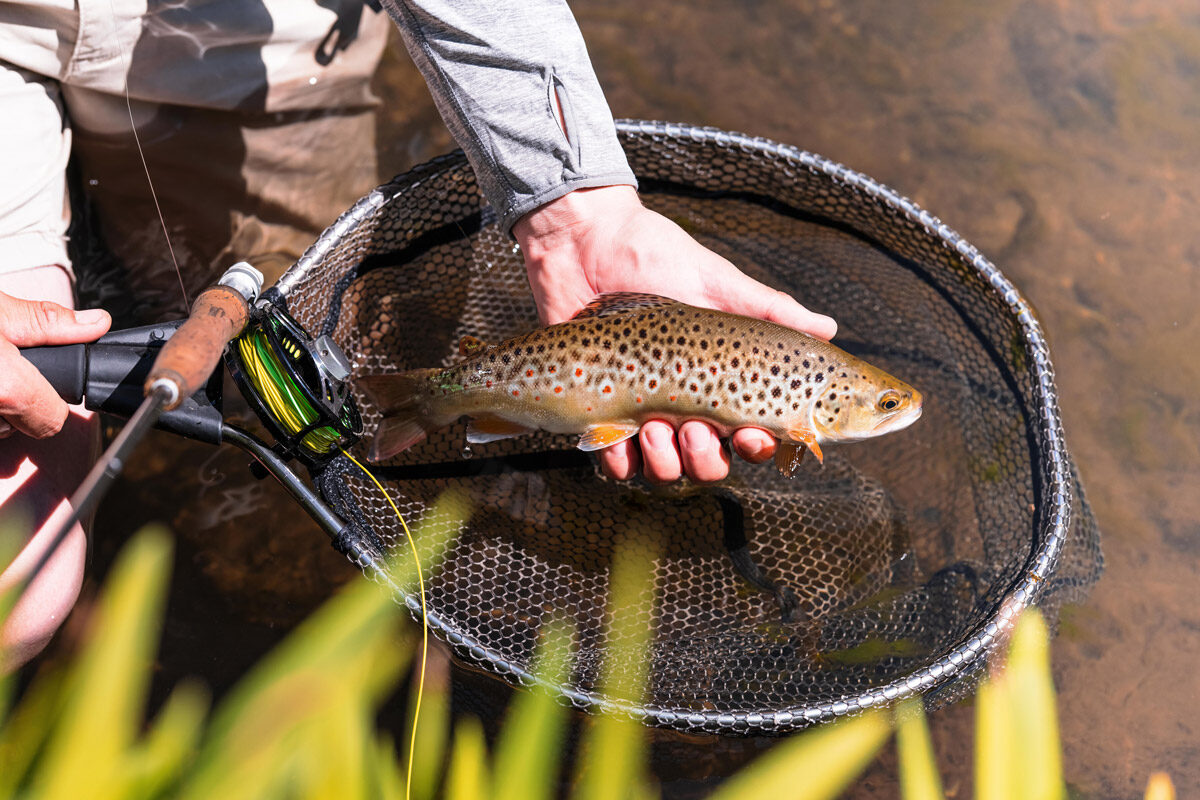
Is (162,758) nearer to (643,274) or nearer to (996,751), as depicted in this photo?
(996,751)

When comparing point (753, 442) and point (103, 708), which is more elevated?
point (103, 708)

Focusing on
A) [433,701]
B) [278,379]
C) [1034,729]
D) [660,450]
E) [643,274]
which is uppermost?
[1034,729]

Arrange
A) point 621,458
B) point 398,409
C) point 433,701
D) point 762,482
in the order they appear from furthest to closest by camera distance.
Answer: point 762,482, point 433,701, point 621,458, point 398,409

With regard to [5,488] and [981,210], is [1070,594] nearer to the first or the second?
[981,210]

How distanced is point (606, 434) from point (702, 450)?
0.93 ft

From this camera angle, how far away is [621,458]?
2.66 metres

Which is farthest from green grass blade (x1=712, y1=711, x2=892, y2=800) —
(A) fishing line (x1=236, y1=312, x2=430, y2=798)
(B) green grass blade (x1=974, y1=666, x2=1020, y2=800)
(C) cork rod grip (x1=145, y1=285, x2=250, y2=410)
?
(A) fishing line (x1=236, y1=312, x2=430, y2=798)

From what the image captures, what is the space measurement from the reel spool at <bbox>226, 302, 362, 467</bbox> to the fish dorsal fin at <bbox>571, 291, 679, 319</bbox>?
716 millimetres

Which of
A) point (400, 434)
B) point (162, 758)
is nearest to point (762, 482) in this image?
point (400, 434)

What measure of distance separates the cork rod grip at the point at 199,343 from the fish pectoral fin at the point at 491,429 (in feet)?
2.61

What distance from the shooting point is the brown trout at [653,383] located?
242 cm

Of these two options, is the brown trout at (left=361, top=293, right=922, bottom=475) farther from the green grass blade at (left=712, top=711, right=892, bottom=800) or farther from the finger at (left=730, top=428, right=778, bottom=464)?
the green grass blade at (left=712, top=711, right=892, bottom=800)

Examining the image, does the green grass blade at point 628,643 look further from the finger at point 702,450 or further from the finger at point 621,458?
the finger at point 702,450

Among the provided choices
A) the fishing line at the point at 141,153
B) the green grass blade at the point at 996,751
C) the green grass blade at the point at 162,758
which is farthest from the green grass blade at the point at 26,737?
the fishing line at the point at 141,153
